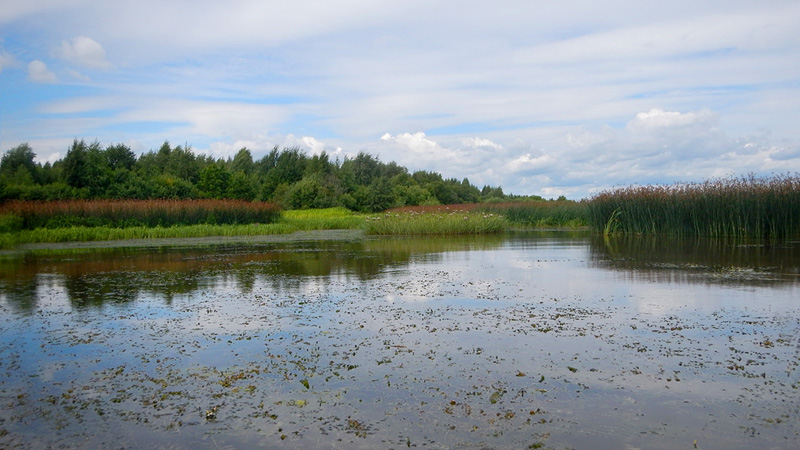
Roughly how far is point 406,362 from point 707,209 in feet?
66.0

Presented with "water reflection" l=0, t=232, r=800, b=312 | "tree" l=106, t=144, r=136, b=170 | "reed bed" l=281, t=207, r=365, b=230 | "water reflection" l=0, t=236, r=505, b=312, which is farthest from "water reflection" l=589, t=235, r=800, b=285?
"tree" l=106, t=144, r=136, b=170

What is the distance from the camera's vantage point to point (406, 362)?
18.5 ft

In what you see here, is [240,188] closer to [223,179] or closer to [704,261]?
[223,179]

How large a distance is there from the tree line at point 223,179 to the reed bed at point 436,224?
52.7ft

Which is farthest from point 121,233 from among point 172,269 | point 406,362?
point 406,362

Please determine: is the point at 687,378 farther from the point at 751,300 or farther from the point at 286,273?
the point at 286,273

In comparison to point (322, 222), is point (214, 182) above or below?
above

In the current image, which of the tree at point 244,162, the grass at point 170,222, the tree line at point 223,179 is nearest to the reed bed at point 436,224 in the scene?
the grass at point 170,222

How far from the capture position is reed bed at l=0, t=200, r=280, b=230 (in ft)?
84.6

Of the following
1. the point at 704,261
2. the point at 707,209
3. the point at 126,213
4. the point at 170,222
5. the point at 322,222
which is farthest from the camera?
the point at 322,222

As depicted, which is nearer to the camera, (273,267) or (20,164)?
(273,267)

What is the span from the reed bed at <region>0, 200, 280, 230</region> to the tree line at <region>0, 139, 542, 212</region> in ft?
17.5

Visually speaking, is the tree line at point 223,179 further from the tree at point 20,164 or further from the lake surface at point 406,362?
the lake surface at point 406,362

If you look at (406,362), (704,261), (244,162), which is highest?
(244,162)
